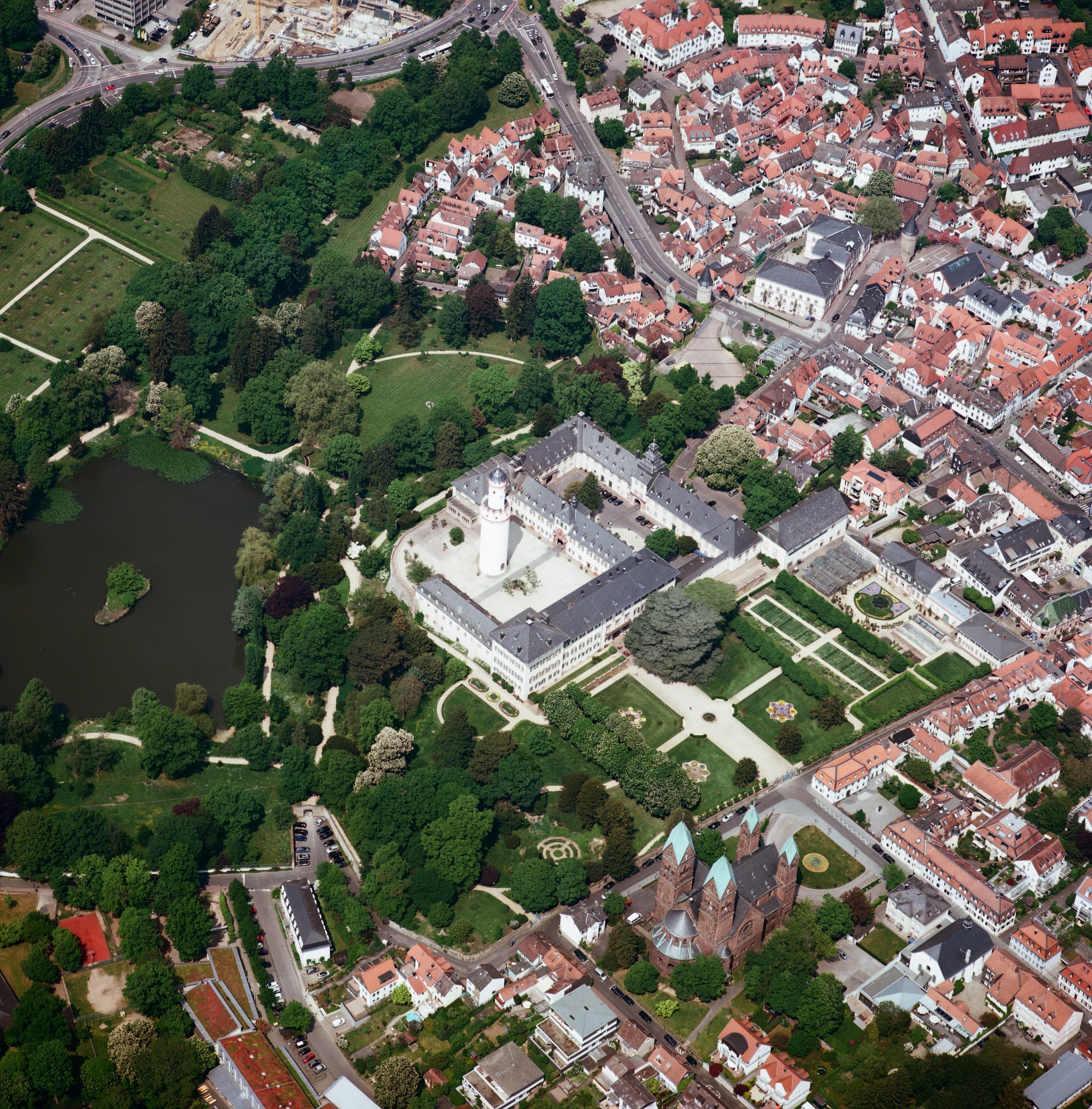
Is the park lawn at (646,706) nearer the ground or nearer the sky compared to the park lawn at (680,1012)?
nearer the sky

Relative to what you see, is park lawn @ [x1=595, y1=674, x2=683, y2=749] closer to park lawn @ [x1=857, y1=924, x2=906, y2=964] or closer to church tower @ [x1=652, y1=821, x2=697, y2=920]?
church tower @ [x1=652, y1=821, x2=697, y2=920]

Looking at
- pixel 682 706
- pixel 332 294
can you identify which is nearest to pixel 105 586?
pixel 332 294

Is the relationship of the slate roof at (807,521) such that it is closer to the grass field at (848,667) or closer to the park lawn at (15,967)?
the grass field at (848,667)

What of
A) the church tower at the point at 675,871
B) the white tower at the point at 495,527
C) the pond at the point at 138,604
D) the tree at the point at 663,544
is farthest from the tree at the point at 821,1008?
the pond at the point at 138,604

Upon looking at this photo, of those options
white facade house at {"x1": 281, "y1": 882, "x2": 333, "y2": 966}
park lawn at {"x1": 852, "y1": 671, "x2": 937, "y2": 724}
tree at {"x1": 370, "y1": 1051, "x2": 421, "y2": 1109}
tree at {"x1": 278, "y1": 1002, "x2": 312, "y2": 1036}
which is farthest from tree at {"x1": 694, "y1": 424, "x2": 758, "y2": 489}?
tree at {"x1": 370, "y1": 1051, "x2": 421, "y2": 1109}

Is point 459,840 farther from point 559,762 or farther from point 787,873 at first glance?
point 787,873

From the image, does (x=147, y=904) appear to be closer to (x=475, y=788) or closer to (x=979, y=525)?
(x=475, y=788)

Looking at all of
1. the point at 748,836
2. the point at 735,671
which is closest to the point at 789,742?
the point at 735,671

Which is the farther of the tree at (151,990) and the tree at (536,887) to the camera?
the tree at (536,887)
